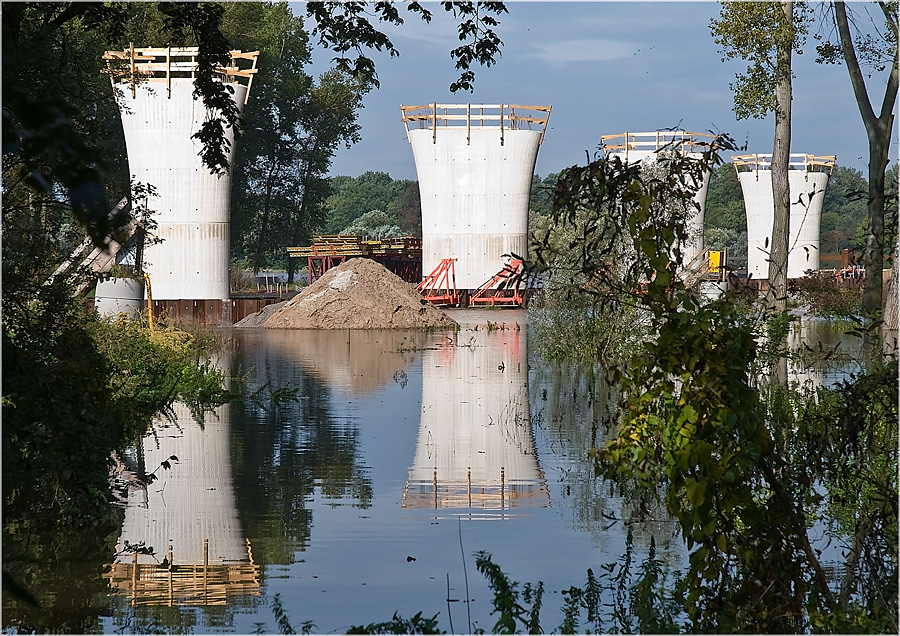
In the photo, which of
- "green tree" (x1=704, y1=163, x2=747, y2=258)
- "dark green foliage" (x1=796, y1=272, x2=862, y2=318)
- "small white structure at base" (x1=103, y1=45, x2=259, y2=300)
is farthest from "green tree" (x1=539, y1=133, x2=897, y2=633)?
"green tree" (x1=704, y1=163, x2=747, y2=258)

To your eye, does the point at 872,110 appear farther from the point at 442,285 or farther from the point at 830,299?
the point at 442,285

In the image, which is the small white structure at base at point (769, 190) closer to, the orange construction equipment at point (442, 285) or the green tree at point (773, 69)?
the orange construction equipment at point (442, 285)

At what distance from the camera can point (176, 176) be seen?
35.0 m

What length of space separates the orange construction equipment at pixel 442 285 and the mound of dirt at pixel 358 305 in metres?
9.26

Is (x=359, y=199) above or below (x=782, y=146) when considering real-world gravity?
above

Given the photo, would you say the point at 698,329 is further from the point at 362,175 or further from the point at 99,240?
the point at 362,175

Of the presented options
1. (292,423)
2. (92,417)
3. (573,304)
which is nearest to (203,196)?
(573,304)

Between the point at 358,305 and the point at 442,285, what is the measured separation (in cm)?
1170

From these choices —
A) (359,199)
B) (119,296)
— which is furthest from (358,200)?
(119,296)

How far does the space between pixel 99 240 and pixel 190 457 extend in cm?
854

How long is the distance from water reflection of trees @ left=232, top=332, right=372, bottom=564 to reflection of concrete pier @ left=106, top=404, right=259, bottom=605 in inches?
6.5

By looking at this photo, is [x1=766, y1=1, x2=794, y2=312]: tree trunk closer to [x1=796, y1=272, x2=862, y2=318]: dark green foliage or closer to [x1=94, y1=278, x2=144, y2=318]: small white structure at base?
[x1=796, y1=272, x2=862, y2=318]: dark green foliage

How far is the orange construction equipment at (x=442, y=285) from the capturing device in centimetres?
4566

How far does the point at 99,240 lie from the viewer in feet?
8.30
